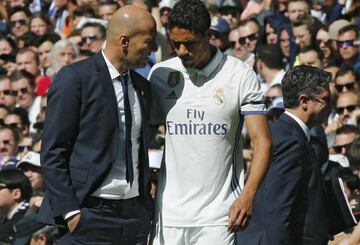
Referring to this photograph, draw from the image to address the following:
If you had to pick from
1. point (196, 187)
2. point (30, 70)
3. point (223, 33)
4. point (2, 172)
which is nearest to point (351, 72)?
point (223, 33)

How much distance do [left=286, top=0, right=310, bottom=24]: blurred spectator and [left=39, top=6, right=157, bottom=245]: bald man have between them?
26.8 ft

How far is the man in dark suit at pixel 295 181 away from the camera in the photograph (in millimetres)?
6906

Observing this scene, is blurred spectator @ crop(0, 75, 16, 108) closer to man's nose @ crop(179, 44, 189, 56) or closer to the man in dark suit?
the man in dark suit

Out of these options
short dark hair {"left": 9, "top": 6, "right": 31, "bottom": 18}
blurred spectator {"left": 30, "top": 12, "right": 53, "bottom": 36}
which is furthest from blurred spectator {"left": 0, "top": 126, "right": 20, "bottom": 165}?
short dark hair {"left": 9, "top": 6, "right": 31, "bottom": 18}

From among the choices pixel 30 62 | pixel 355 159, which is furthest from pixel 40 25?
pixel 355 159

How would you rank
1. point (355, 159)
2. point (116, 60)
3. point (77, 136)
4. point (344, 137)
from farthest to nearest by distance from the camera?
point (344, 137)
point (355, 159)
point (116, 60)
point (77, 136)

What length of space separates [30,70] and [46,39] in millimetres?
740

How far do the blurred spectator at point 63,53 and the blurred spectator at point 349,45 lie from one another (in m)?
3.26

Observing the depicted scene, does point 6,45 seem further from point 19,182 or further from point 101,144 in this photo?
point 101,144

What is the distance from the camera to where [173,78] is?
21.5 ft

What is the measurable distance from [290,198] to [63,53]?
802cm

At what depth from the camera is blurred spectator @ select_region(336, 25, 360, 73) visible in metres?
13.5

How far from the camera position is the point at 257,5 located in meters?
16.5

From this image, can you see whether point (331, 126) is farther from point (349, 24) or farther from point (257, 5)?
point (257, 5)
